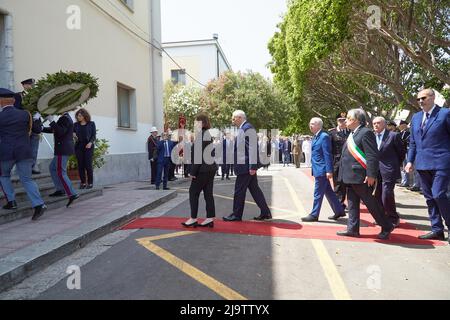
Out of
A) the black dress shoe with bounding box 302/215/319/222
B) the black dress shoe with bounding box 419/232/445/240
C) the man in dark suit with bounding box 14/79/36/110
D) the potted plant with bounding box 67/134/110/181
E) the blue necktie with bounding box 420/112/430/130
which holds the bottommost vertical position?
the black dress shoe with bounding box 419/232/445/240

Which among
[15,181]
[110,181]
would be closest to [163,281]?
[15,181]

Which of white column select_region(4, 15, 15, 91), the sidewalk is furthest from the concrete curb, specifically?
white column select_region(4, 15, 15, 91)

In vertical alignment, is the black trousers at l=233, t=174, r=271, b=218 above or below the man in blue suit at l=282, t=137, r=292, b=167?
below

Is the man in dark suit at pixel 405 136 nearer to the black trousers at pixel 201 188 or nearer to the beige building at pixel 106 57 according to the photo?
the black trousers at pixel 201 188

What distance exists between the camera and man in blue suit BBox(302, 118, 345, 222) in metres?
7.05

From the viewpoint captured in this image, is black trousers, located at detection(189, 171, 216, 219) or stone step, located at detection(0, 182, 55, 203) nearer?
black trousers, located at detection(189, 171, 216, 219)

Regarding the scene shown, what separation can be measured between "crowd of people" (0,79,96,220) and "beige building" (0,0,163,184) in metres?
1.08

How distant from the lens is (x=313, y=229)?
6.51 meters

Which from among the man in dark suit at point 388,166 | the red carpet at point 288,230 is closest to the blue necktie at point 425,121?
the man in dark suit at point 388,166

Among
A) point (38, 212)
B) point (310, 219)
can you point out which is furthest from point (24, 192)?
point (310, 219)

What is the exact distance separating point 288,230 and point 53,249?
3.44m

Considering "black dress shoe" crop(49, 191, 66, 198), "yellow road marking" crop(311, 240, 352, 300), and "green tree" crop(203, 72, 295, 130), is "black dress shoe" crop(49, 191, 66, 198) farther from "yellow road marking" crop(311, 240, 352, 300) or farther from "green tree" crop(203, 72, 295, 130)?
"green tree" crop(203, 72, 295, 130)

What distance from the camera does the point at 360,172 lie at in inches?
226

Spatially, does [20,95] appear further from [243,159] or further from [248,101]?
[248,101]
